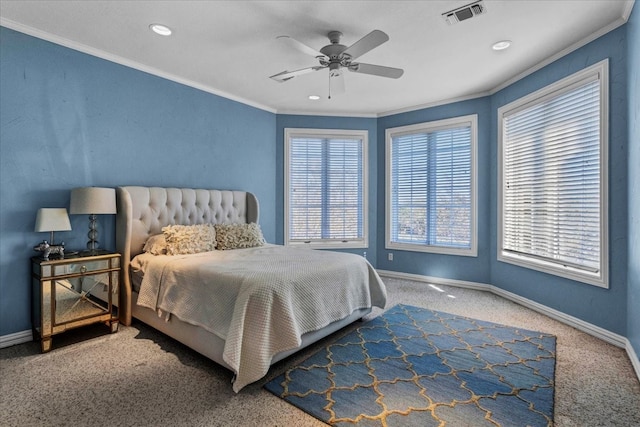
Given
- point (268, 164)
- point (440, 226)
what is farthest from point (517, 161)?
point (268, 164)

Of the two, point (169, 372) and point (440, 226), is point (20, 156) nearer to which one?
point (169, 372)

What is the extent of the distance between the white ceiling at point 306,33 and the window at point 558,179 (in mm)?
479

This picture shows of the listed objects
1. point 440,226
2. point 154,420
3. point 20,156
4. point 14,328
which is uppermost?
point 20,156

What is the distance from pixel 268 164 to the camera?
5.07m

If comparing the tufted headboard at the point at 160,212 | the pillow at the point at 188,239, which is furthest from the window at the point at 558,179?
the pillow at the point at 188,239

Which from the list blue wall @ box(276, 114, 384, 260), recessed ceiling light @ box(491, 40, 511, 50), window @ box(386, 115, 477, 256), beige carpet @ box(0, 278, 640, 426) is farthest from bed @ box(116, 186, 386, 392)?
recessed ceiling light @ box(491, 40, 511, 50)

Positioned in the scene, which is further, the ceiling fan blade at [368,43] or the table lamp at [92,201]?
the table lamp at [92,201]

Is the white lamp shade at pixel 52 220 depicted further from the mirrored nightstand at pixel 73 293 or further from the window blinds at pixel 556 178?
the window blinds at pixel 556 178

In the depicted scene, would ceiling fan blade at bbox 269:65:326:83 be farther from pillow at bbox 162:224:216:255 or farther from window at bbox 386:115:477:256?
window at bbox 386:115:477:256

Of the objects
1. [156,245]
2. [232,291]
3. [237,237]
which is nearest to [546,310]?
[232,291]

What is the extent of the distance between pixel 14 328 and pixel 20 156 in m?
1.46

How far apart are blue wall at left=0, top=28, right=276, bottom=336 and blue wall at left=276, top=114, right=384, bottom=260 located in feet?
3.74

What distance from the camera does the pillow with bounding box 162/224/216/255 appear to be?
318 centimetres

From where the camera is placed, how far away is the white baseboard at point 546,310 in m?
2.60
